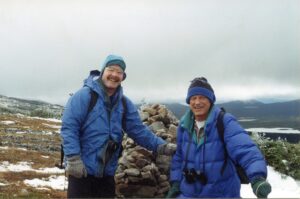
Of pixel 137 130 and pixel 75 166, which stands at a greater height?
pixel 137 130

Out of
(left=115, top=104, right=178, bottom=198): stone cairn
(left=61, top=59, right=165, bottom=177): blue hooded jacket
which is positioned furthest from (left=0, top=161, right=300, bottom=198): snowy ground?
(left=61, top=59, right=165, bottom=177): blue hooded jacket

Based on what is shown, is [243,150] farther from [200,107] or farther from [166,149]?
[166,149]

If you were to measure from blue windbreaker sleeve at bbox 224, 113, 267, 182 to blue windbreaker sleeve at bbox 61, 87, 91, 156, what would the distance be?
2.37m

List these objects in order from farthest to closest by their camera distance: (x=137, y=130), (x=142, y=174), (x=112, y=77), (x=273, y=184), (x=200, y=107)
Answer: (x=273, y=184), (x=142, y=174), (x=137, y=130), (x=112, y=77), (x=200, y=107)

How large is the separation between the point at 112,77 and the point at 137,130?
1317 millimetres

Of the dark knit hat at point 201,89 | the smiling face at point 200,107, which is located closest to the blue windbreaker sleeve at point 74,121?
the dark knit hat at point 201,89

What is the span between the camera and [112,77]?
25.4 feet

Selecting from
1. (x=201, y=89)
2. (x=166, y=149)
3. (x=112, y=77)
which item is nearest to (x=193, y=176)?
(x=201, y=89)

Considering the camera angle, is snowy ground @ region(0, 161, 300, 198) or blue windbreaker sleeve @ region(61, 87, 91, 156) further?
snowy ground @ region(0, 161, 300, 198)

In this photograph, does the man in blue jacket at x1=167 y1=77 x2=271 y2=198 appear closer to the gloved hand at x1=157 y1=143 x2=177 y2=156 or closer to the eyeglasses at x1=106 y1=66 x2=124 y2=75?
the eyeglasses at x1=106 y1=66 x2=124 y2=75

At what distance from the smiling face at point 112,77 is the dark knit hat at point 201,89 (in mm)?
1434

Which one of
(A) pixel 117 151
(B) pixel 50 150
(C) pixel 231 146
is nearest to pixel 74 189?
(A) pixel 117 151

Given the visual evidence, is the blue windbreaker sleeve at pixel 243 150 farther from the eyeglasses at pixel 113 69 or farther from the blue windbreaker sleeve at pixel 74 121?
the blue windbreaker sleeve at pixel 74 121

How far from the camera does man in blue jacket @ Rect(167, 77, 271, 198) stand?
6.18m
